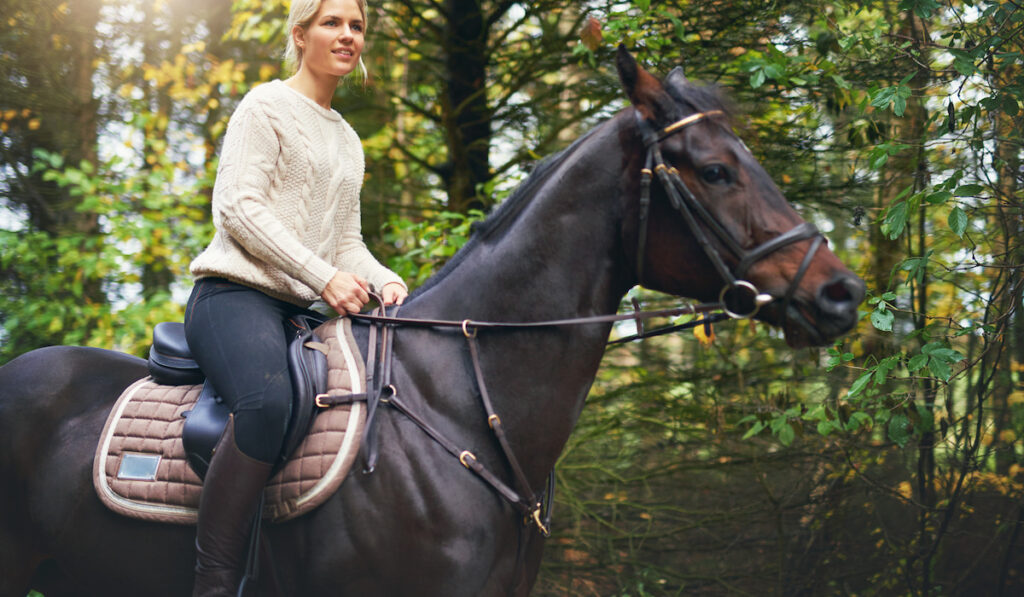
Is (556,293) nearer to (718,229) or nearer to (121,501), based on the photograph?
(718,229)

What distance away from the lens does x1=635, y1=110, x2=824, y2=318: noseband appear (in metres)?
1.95

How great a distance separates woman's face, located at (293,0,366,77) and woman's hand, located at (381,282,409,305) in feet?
2.54

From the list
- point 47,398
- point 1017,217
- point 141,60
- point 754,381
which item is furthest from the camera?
point 141,60

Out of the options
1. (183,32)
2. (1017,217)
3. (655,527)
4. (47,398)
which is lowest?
(655,527)

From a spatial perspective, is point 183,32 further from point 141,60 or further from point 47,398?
point 47,398

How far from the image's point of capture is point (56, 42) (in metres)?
6.97

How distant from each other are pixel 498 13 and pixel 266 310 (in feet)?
14.4

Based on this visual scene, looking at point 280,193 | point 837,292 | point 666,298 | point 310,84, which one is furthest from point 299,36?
A: point 666,298

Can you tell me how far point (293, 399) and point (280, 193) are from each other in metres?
0.68

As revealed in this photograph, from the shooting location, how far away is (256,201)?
7.38ft

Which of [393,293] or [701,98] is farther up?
[701,98]

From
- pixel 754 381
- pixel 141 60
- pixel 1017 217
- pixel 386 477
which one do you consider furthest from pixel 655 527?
pixel 141 60

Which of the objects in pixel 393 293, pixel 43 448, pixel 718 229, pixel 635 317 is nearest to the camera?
pixel 718 229

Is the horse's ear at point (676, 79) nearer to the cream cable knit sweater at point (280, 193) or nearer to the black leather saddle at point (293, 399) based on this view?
the cream cable knit sweater at point (280, 193)
